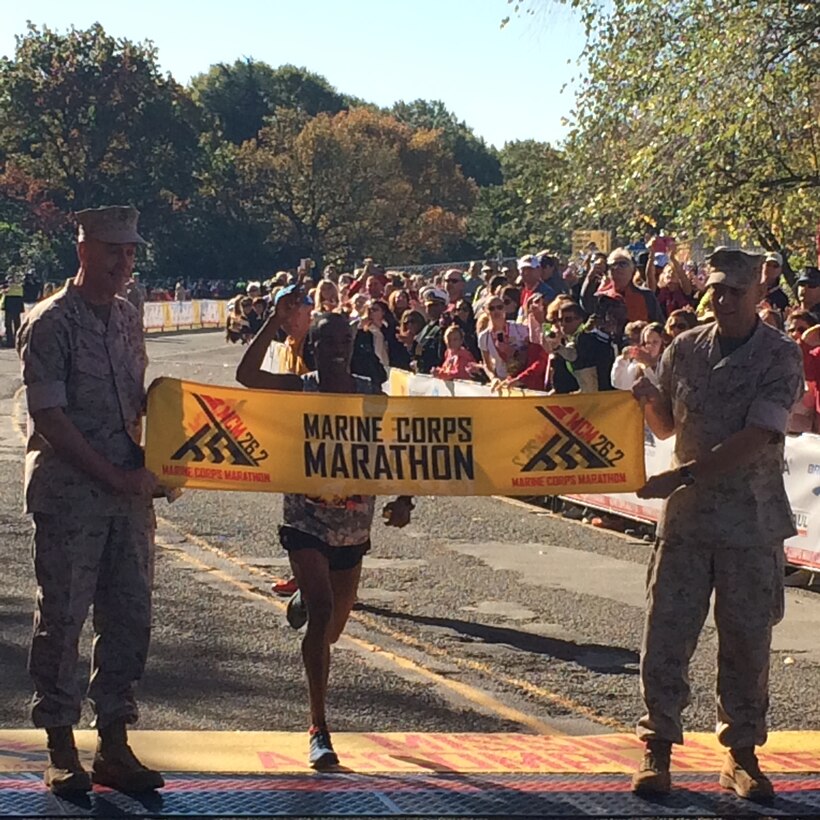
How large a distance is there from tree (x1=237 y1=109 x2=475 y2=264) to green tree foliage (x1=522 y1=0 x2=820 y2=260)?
59254mm

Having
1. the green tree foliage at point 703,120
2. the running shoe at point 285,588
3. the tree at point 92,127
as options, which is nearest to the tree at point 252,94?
the tree at point 92,127

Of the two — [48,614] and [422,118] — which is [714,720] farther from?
[422,118]

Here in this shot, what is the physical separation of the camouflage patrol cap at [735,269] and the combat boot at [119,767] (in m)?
2.83

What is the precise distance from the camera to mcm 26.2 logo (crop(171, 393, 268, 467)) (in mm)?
7309

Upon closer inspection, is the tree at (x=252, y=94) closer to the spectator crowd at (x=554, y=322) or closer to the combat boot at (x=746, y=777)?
the spectator crowd at (x=554, y=322)

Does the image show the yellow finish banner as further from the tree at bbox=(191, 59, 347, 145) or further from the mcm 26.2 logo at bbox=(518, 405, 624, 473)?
the tree at bbox=(191, 59, 347, 145)

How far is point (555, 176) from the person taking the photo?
85.3 feet

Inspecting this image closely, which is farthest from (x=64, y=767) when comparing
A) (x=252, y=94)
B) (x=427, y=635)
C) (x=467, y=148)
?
(x=467, y=148)

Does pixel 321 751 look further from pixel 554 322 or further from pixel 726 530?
pixel 554 322

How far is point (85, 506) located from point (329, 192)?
7810cm

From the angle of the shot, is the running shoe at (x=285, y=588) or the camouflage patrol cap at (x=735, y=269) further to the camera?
the running shoe at (x=285, y=588)

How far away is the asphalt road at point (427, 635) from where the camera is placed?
8.31 m

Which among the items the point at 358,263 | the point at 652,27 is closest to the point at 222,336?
the point at 652,27

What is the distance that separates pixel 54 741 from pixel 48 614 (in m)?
0.47
